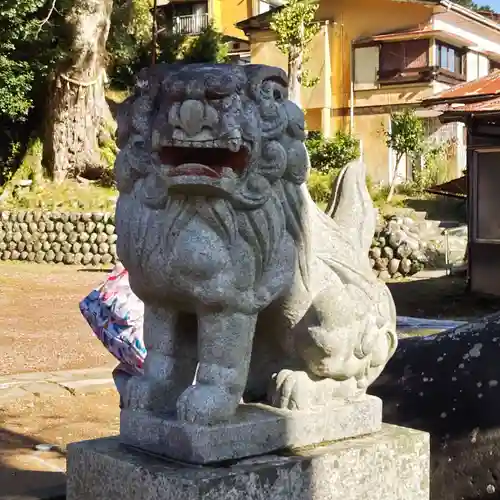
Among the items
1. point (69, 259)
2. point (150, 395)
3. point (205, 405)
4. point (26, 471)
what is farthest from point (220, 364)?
point (69, 259)

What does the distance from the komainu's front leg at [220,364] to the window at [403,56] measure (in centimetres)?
2438

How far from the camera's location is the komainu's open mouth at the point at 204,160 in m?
2.23

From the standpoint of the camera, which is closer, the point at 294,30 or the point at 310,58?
the point at 294,30

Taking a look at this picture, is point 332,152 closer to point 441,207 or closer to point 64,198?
point 441,207

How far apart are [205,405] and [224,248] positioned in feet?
1.45

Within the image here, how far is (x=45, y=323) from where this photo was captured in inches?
411

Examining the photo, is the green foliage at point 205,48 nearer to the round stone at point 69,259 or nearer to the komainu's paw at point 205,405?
the round stone at point 69,259

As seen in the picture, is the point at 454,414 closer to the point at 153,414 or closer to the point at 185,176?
the point at 153,414

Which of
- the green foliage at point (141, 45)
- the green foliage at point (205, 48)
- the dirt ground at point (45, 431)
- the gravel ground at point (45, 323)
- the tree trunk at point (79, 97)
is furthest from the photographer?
the green foliage at point (205, 48)

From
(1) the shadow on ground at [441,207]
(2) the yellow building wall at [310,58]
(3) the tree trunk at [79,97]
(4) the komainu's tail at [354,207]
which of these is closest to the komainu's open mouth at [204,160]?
(4) the komainu's tail at [354,207]

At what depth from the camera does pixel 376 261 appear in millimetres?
15602

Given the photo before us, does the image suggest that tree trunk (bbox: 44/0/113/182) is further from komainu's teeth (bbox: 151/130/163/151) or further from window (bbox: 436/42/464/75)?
komainu's teeth (bbox: 151/130/163/151)

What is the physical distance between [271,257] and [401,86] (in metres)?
24.7

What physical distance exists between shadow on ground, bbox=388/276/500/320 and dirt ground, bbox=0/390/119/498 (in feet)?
19.7
